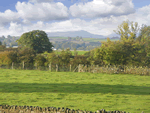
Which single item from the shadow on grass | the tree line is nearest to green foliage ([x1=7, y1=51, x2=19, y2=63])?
the tree line

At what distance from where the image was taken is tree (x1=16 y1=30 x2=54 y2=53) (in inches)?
2180

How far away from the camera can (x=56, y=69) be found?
3441 centimetres

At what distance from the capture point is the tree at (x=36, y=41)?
182 feet

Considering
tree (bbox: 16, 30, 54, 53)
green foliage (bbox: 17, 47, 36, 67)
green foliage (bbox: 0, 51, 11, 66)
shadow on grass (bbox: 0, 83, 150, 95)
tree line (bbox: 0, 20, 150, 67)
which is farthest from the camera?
tree (bbox: 16, 30, 54, 53)

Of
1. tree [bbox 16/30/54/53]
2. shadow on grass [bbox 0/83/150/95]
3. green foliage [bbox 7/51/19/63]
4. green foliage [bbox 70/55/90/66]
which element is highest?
tree [bbox 16/30/54/53]

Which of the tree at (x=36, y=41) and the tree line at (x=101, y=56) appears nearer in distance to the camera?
the tree line at (x=101, y=56)

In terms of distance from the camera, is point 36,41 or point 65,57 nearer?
point 65,57

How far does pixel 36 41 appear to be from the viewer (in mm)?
56188

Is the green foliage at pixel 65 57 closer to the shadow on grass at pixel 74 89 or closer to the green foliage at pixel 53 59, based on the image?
the green foliage at pixel 53 59

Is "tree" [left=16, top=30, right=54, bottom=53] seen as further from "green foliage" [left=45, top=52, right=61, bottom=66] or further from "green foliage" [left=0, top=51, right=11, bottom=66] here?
"green foliage" [left=45, top=52, right=61, bottom=66]

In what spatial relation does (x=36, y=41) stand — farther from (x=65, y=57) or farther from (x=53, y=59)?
(x=65, y=57)

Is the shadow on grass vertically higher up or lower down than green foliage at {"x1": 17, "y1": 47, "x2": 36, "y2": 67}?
lower down

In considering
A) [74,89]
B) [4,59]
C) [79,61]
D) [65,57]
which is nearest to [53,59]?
[65,57]

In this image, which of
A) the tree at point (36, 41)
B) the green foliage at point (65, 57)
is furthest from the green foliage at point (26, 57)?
the tree at point (36, 41)
